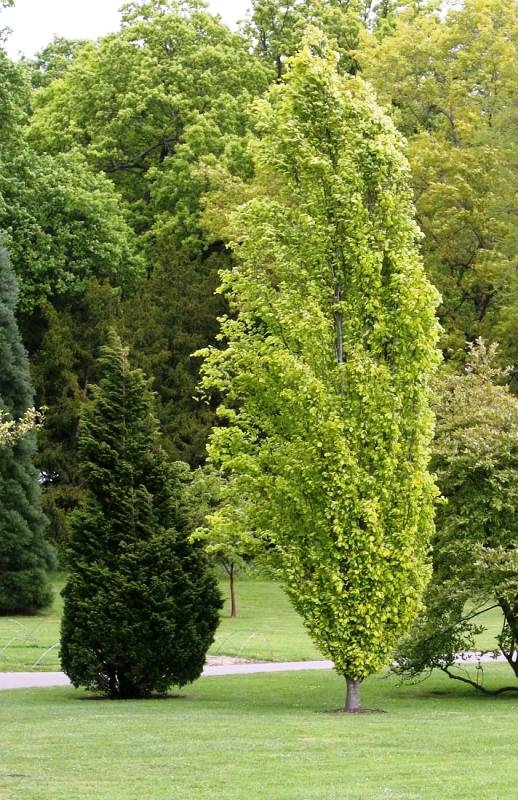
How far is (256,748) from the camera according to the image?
14789 mm

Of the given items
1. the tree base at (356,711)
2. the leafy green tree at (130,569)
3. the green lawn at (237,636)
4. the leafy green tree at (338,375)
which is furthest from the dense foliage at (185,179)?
the tree base at (356,711)

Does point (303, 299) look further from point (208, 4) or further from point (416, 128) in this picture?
point (208, 4)

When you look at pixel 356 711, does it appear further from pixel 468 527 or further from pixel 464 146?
pixel 464 146

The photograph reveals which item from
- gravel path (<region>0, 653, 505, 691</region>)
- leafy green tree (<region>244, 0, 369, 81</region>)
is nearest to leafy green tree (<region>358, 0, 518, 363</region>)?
leafy green tree (<region>244, 0, 369, 81</region>)

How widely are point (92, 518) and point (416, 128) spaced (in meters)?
29.0

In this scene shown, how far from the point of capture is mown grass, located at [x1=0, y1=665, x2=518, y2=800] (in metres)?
11.9

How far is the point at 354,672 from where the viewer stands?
19.7 m

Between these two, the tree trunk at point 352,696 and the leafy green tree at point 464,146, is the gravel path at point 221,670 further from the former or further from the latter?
the leafy green tree at point 464,146

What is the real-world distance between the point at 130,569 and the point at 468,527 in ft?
18.7

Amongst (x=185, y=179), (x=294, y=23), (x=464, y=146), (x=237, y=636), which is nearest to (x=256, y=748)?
(x=237, y=636)

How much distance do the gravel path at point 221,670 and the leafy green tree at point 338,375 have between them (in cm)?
470

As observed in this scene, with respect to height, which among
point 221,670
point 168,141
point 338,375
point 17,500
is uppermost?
point 168,141

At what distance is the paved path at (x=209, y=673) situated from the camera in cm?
2494

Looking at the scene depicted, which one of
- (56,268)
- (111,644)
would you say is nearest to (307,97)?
(111,644)
